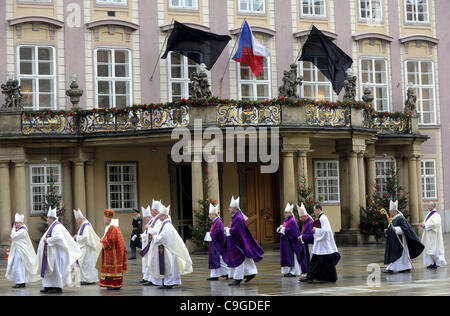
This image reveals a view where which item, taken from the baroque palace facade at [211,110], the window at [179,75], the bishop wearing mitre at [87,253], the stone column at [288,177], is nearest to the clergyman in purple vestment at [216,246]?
the bishop wearing mitre at [87,253]

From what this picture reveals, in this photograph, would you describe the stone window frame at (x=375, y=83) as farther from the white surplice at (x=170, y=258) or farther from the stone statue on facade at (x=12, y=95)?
the white surplice at (x=170, y=258)

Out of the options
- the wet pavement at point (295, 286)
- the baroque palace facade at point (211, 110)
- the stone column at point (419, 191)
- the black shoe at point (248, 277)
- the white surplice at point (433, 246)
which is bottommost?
the wet pavement at point (295, 286)

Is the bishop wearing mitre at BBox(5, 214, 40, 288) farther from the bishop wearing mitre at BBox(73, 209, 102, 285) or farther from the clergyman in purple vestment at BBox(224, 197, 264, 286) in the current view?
the clergyman in purple vestment at BBox(224, 197, 264, 286)

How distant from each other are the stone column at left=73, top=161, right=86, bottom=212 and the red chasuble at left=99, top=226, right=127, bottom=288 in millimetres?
12220

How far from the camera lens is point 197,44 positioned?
31.6 m

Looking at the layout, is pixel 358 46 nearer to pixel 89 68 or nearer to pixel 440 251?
pixel 89 68

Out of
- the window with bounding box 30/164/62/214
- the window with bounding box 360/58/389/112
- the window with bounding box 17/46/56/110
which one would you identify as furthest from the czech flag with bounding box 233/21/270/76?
the window with bounding box 30/164/62/214

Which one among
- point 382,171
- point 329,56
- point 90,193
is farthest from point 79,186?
point 382,171

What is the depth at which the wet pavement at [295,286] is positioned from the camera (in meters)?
17.4

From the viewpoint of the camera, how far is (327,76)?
32.8 metres

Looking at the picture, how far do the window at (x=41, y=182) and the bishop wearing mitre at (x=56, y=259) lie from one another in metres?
12.6

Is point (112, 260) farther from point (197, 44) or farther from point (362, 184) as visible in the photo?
point (362, 184)

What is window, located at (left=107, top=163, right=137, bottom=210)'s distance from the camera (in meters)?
32.7

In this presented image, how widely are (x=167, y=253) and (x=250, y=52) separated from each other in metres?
14.1
